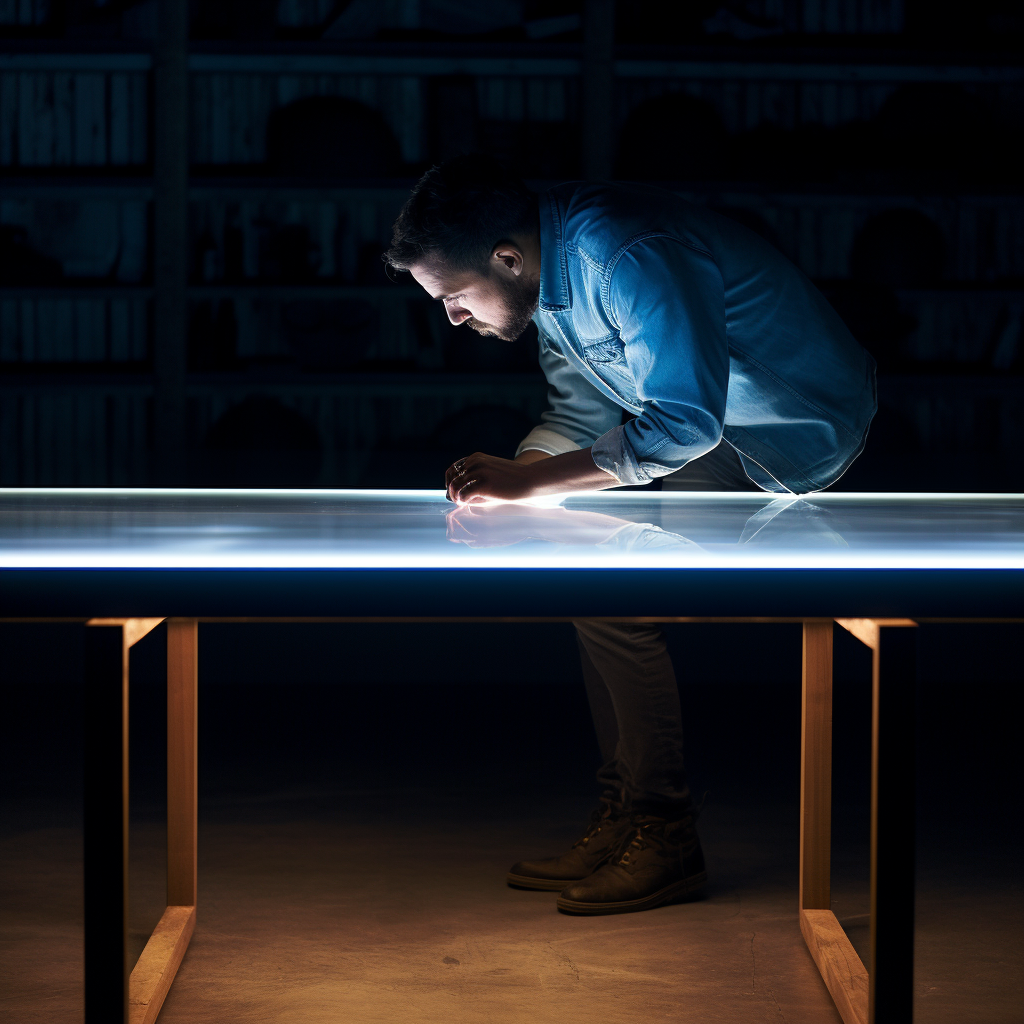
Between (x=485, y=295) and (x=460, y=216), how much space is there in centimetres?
10

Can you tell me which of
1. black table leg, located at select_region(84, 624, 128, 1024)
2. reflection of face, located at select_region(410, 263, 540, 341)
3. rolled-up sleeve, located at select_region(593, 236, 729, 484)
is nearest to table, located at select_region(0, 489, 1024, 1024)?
black table leg, located at select_region(84, 624, 128, 1024)

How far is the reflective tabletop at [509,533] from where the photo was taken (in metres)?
0.91

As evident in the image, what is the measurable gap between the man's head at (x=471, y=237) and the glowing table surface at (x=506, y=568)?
0.32 meters

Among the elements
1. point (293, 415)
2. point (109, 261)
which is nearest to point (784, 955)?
point (293, 415)

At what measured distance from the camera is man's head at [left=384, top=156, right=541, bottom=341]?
1.37 metres

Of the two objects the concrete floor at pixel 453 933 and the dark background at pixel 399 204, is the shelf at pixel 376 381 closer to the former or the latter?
the dark background at pixel 399 204

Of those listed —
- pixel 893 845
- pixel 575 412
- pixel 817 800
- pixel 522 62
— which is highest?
pixel 522 62

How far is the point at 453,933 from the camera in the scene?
5.08 feet

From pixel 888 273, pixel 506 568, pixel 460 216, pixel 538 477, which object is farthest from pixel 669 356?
pixel 888 273

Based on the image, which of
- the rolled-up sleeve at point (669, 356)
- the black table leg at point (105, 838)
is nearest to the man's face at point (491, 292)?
the rolled-up sleeve at point (669, 356)

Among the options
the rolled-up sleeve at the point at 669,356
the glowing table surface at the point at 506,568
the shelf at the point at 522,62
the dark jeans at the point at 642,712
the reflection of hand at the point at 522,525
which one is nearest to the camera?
the glowing table surface at the point at 506,568

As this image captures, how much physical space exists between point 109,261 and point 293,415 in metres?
0.68

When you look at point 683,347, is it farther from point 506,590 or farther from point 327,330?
point 327,330

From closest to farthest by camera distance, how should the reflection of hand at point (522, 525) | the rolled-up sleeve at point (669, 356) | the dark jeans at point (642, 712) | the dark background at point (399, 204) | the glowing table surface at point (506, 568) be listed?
the glowing table surface at point (506, 568), the reflection of hand at point (522, 525), the rolled-up sleeve at point (669, 356), the dark jeans at point (642, 712), the dark background at point (399, 204)
